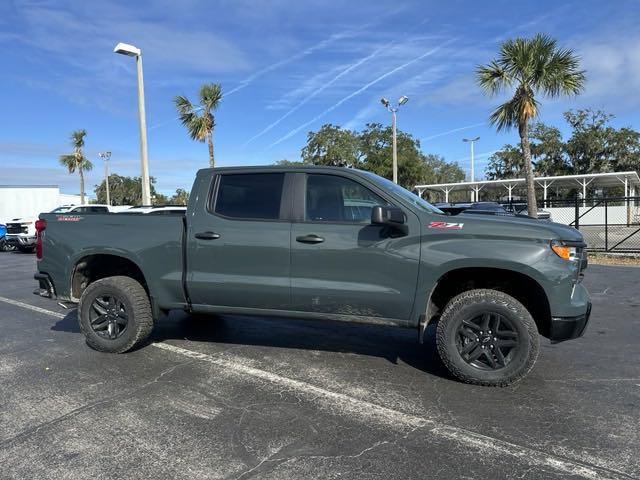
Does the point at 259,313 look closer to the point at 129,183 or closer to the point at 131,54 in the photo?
the point at 131,54

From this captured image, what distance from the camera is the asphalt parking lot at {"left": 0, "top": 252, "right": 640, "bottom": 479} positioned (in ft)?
10.2

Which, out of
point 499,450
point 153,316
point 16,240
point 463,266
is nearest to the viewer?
point 499,450

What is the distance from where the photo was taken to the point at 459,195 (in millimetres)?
81250

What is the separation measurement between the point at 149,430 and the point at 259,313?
1576 mm

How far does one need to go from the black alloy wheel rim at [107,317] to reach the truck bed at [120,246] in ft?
1.13

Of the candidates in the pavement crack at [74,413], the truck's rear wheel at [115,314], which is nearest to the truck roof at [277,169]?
the truck's rear wheel at [115,314]

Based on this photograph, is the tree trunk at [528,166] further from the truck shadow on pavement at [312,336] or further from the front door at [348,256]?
the front door at [348,256]

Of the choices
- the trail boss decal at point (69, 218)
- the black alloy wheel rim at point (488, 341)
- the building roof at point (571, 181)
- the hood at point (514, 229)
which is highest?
the building roof at point (571, 181)

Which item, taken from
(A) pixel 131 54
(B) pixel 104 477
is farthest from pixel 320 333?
(A) pixel 131 54

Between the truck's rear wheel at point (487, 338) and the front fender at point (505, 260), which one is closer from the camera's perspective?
the front fender at point (505, 260)

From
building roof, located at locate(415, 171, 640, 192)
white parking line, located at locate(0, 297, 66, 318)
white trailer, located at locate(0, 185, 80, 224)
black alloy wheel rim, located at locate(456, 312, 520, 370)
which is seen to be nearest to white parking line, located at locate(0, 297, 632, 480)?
black alloy wheel rim, located at locate(456, 312, 520, 370)

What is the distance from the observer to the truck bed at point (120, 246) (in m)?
5.09

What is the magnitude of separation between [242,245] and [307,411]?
168 centimetres

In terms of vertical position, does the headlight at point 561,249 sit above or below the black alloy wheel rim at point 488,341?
above
